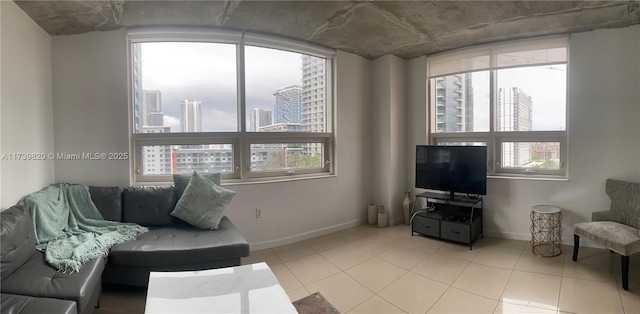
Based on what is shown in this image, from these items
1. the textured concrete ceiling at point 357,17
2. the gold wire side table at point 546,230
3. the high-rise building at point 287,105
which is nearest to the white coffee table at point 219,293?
the high-rise building at point 287,105

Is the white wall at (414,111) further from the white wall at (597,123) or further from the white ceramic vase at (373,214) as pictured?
the white wall at (597,123)

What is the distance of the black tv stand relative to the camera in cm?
317

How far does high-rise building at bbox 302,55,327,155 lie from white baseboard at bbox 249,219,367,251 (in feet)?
3.34

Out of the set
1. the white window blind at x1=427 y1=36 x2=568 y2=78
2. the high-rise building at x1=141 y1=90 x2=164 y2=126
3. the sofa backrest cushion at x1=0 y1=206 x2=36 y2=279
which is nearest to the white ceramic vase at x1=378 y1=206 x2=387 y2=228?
the white window blind at x1=427 y1=36 x2=568 y2=78

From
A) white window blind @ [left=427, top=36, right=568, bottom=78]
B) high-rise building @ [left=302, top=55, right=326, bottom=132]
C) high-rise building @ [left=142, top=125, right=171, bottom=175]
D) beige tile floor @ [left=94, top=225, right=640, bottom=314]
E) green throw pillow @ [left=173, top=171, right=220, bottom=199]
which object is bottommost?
beige tile floor @ [left=94, top=225, right=640, bottom=314]

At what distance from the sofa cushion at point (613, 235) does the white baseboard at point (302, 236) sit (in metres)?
2.36

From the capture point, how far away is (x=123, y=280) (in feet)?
6.97

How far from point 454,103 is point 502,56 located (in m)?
0.76

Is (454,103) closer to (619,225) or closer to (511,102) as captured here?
(511,102)

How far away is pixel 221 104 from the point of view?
316 centimetres

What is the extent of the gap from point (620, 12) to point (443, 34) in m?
1.48

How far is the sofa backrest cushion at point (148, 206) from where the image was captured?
2584mm

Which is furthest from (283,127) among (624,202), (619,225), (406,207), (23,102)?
(624,202)

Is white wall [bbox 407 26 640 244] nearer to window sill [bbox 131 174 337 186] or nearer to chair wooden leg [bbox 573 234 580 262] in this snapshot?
chair wooden leg [bbox 573 234 580 262]
